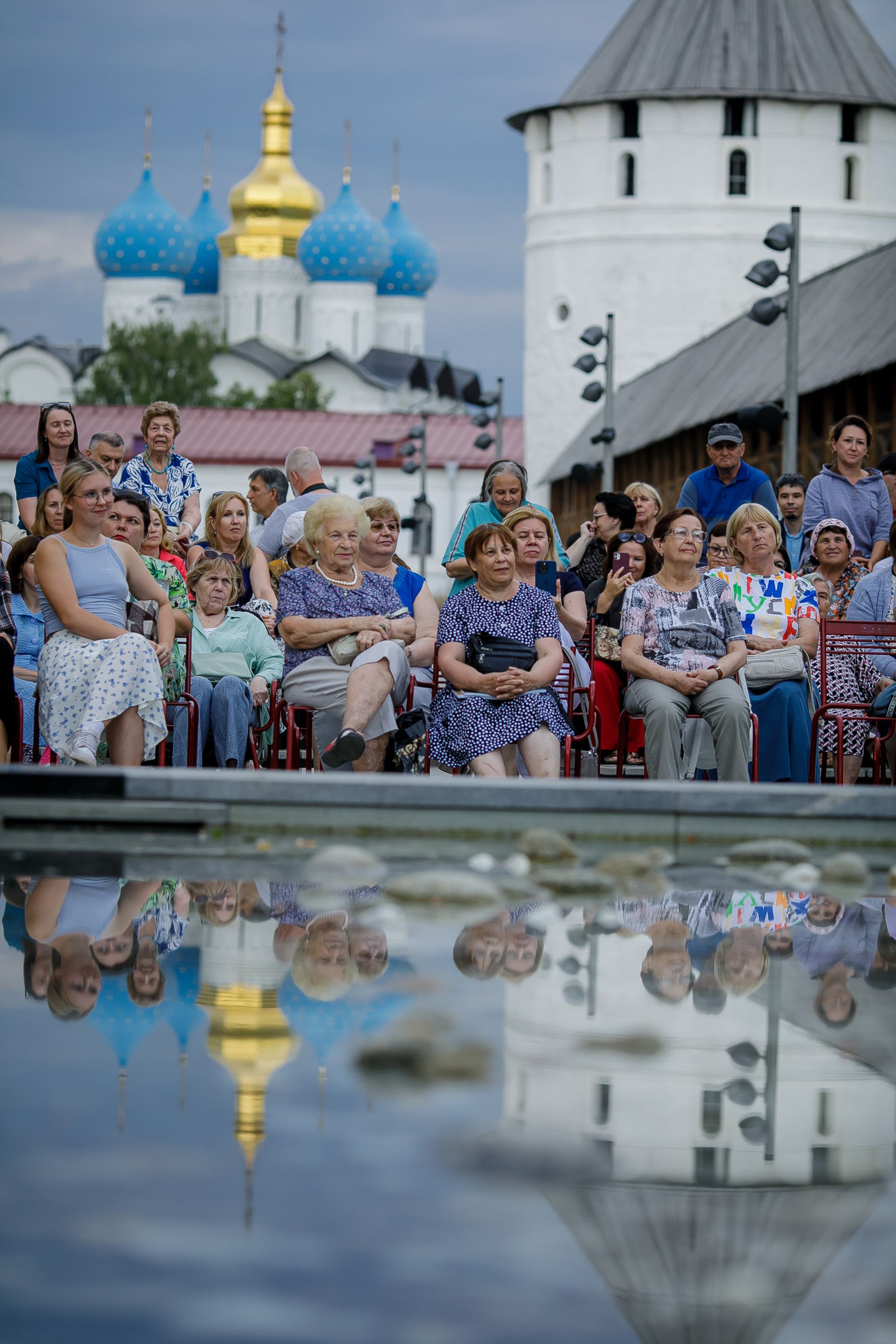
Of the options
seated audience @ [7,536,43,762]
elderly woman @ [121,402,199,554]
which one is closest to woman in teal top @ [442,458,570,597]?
elderly woman @ [121,402,199,554]

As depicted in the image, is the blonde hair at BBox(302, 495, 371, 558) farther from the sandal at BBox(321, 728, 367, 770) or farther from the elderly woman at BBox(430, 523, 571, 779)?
the sandal at BBox(321, 728, 367, 770)

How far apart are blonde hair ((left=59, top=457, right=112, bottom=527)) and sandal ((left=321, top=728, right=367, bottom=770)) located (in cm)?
124

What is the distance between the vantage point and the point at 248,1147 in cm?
311

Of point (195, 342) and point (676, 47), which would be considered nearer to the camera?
point (676, 47)

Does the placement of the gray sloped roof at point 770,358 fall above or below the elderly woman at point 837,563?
above

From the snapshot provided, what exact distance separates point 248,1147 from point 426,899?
6.59 ft

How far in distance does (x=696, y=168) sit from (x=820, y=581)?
47026mm

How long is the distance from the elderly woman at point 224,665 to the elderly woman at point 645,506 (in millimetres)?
2196

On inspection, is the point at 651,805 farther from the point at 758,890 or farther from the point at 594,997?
the point at 594,997

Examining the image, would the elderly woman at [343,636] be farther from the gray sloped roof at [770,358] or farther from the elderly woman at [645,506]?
the gray sloped roof at [770,358]

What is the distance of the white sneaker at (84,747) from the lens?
6941mm

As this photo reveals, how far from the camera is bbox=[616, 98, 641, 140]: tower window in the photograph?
54875 millimetres

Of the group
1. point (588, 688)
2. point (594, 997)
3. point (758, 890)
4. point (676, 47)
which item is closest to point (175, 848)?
point (758, 890)

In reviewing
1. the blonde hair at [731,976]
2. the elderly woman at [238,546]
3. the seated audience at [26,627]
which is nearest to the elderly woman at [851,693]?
the elderly woman at [238,546]
